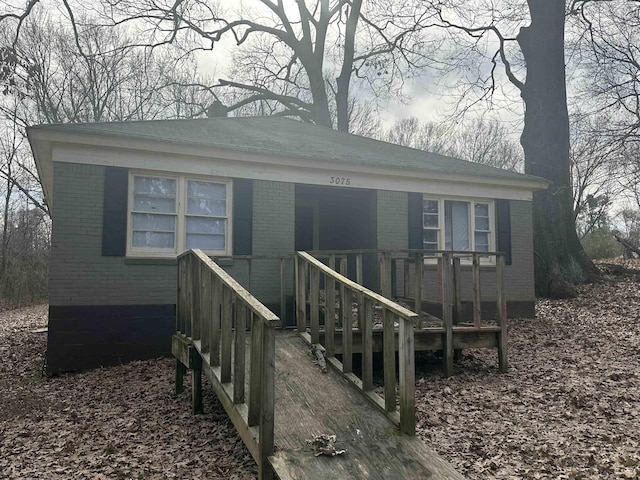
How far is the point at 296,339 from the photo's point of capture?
18.0 feet

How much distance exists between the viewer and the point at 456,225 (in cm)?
1031

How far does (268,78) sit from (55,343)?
19790 millimetres

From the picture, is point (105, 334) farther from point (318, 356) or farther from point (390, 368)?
point (390, 368)

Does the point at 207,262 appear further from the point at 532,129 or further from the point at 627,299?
the point at 532,129

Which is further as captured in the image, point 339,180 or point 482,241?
point 482,241

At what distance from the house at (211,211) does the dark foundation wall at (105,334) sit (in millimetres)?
15

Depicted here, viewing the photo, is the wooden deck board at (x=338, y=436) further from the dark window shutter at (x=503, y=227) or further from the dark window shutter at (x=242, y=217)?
the dark window shutter at (x=503, y=227)

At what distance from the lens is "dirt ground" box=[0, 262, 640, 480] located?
385cm

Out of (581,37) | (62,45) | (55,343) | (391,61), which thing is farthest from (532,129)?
(62,45)

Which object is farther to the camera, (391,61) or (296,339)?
(391,61)

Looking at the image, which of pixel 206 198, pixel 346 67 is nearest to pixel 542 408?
pixel 206 198

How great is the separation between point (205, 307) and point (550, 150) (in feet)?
40.9

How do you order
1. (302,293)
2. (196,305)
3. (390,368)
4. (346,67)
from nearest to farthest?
(390,368) < (196,305) < (302,293) < (346,67)

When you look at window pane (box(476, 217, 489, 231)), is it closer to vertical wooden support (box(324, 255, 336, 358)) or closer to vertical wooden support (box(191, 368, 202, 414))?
vertical wooden support (box(324, 255, 336, 358))
